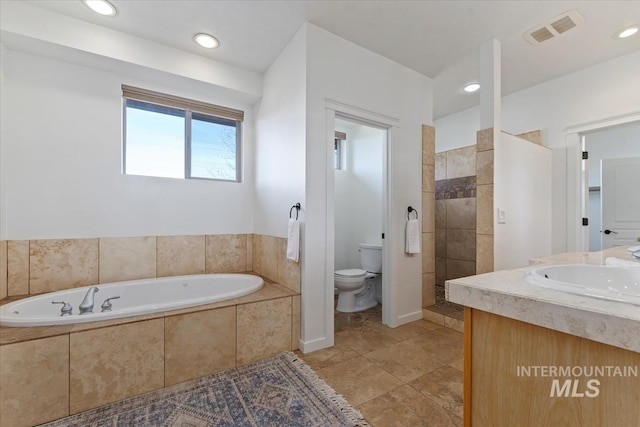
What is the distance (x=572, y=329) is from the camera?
2.08 ft

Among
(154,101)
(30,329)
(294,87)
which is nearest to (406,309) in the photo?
(294,87)

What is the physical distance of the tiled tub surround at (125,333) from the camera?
1414mm

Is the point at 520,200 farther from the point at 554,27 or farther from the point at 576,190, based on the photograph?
the point at 554,27

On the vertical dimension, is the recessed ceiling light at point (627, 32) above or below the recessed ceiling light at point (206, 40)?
above

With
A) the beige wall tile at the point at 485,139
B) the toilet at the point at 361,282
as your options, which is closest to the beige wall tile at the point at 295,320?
the toilet at the point at 361,282

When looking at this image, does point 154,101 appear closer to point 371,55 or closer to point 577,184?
point 371,55

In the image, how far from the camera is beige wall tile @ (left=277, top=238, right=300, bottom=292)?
7.31 feet

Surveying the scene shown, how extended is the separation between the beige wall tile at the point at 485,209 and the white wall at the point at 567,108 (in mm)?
1220

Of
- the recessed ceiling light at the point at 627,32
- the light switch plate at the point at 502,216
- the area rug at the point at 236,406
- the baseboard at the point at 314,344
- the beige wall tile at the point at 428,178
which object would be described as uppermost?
the recessed ceiling light at the point at 627,32

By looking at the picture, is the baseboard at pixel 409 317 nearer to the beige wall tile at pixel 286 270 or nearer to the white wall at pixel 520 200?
the white wall at pixel 520 200

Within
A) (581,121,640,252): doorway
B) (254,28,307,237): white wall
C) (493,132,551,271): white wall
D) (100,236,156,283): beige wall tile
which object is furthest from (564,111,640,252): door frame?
(100,236,156,283): beige wall tile

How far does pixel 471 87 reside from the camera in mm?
3145

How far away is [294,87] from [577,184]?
2980mm

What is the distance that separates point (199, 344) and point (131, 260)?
3.88 ft
